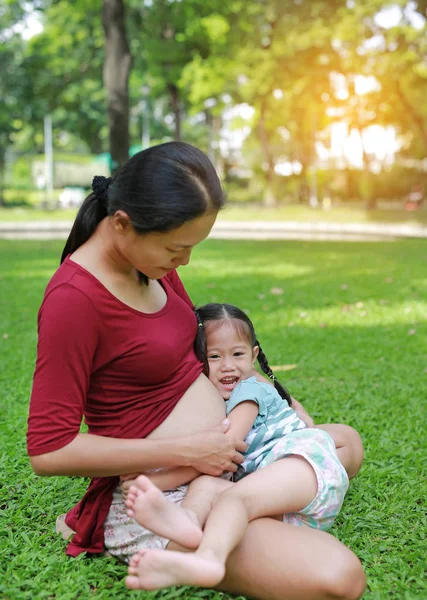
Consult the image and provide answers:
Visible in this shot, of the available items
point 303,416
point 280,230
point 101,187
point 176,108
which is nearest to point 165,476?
point 303,416

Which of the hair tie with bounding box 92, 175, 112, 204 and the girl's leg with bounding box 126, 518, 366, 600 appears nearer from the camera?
the girl's leg with bounding box 126, 518, 366, 600

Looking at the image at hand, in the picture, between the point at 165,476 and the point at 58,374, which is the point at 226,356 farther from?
the point at 58,374

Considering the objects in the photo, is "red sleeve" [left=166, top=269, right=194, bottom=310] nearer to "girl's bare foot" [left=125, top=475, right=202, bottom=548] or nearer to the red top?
the red top

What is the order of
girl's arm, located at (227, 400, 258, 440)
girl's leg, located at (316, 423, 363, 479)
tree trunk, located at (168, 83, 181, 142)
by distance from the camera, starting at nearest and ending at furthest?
girl's arm, located at (227, 400, 258, 440), girl's leg, located at (316, 423, 363, 479), tree trunk, located at (168, 83, 181, 142)

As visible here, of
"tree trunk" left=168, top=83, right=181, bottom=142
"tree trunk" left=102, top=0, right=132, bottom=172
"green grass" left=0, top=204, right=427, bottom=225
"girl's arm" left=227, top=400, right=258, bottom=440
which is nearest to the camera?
"girl's arm" left=227, top=400, right=258, bottom=440

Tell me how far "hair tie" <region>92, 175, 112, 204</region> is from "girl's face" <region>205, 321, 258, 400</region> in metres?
0.70

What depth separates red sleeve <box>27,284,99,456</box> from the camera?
2.20 metres

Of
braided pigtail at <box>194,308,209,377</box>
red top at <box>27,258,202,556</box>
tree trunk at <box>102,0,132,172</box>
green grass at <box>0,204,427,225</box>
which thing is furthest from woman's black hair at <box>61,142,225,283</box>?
green grass at <box>0,204,427,225</box>

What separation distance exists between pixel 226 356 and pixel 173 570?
96 centimetres

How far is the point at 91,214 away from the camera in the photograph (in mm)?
2439

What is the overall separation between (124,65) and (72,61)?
15.1 meters

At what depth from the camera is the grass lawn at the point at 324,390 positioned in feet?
8.69

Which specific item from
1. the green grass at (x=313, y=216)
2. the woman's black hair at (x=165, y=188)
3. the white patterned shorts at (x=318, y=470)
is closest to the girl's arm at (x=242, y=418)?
the white patterned shorts at (x=318, y=470)

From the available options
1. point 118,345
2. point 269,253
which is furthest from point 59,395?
point 269,253
